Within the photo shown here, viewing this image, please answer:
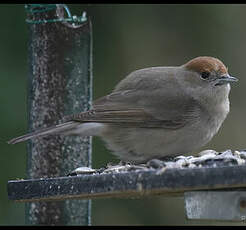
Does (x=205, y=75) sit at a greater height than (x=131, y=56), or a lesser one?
lesser

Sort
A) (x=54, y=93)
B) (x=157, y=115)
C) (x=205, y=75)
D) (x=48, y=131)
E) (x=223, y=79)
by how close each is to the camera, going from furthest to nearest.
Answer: (x=205, y=75), (x=223, y=79), (x=157, y=115), (x=54, y=93), (x=48, y=131)

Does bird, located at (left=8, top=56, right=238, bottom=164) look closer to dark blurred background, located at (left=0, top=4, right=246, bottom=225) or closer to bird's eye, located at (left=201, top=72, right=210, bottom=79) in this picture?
bird's eye, located at (left=201, top=72, right=210, bottom=79)

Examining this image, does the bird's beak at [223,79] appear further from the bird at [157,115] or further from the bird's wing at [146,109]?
the bird's wing at [146,109]

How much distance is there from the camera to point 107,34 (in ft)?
27.7

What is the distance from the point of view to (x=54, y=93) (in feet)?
19.7

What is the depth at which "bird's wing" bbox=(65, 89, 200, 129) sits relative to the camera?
20.4 ft

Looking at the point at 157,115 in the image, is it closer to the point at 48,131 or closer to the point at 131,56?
the point at 48,131

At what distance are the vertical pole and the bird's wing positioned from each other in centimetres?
30

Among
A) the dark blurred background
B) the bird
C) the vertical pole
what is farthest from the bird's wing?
the dark blurred background

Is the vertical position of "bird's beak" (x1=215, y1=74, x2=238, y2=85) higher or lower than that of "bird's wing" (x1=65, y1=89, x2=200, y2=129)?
higher

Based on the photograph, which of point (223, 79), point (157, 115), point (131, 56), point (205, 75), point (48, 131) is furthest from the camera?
point (131, 56)

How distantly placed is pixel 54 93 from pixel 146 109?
3.06 feet

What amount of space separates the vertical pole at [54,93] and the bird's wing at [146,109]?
0.30 m

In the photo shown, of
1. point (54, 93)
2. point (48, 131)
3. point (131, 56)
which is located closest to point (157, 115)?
point (54, 93)
